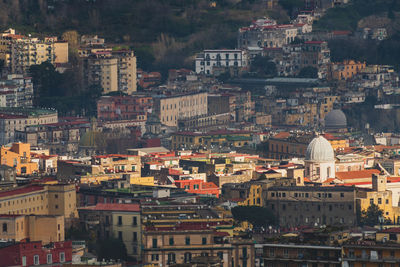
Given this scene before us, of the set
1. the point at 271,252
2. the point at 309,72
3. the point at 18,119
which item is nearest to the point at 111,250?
the point at 271,252

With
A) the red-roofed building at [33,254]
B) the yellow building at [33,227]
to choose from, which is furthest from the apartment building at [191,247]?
the yellow building at [33,227]

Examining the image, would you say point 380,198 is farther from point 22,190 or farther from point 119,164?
point 22,190

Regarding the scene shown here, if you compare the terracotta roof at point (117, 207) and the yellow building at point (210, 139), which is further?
the yellow building at point (210, 139)

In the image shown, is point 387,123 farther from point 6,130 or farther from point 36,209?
point 36,209

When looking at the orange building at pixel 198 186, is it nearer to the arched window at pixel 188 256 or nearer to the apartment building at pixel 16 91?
the arched window at pixel 188 256

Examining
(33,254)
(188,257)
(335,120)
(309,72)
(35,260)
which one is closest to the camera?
(35,260)

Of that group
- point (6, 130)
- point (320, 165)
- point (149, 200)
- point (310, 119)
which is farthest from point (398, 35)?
point (149, 200)
